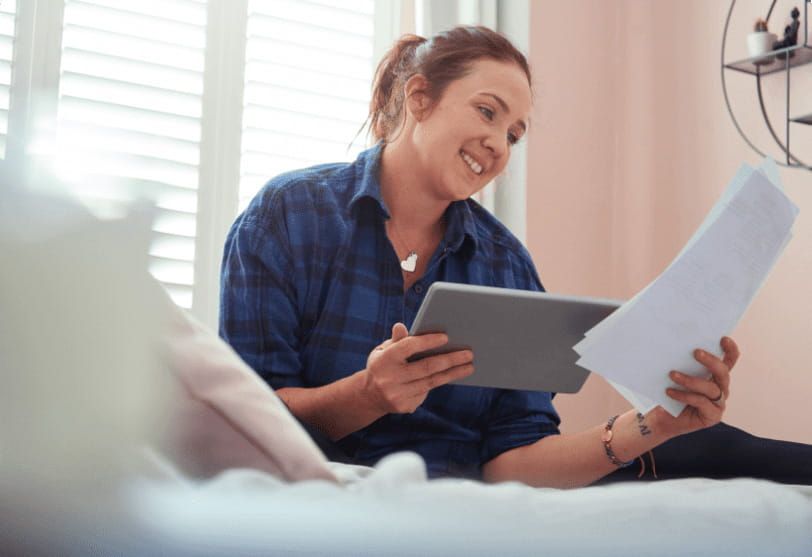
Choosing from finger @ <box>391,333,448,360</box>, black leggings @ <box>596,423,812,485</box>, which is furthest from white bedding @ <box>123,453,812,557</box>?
black leggings @ <box>596,423,812,485</box>

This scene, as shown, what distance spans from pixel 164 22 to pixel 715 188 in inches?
55.1

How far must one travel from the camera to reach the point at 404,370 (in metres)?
1.31

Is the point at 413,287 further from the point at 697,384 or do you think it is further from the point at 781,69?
the point at 781,69

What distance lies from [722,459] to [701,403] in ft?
0.79

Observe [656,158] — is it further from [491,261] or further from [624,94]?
[491,261]

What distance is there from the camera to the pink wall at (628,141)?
2.58 meters

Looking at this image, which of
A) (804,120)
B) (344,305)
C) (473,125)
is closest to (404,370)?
(344,305)

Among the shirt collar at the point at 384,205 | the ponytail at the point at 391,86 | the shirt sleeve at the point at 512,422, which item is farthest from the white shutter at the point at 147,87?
the shirt sleeve at the point at 512,422

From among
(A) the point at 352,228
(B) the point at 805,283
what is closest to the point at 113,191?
(A) the point at 352,228

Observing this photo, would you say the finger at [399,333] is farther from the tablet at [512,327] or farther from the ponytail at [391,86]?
the ponytail at [391,86]

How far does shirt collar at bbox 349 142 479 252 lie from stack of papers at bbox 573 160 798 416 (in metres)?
0.51

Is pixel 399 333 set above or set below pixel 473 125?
below

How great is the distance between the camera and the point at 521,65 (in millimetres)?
1843

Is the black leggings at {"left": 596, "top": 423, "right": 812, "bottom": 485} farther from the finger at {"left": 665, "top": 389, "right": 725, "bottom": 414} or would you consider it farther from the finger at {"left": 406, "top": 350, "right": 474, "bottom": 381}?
the finger at {"left": 406, "top": 350, "right": 474, "bottom": 381}
